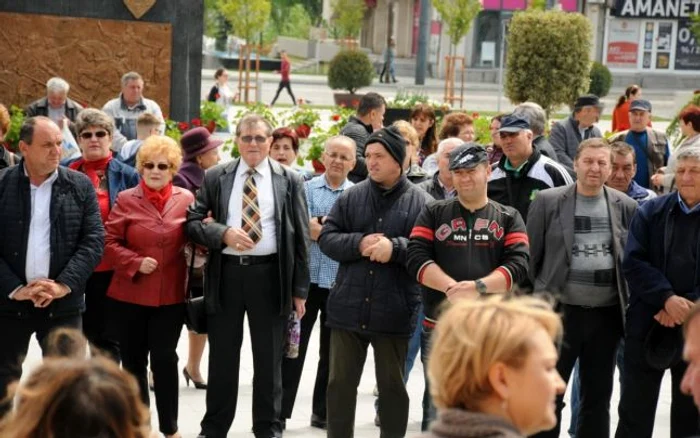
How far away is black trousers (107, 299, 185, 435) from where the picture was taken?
28.0ft

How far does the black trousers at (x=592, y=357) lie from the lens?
8.14 metres

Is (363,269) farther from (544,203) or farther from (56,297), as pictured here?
(56,297)

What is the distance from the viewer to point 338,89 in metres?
41.8

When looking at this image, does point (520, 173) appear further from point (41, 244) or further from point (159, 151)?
point (41, 244)

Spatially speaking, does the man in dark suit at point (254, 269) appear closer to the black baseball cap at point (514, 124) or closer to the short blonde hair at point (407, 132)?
the black baseball cap at point (514, 124)

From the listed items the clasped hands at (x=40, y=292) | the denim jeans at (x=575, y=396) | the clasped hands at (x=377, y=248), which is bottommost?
the denim jeans at (x=575, y=396)

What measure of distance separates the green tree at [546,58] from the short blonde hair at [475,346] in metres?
17.7

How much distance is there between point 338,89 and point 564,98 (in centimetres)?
2122

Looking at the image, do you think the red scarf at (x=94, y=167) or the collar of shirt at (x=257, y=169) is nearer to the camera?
the collar of shirt at (x=257, y=169)

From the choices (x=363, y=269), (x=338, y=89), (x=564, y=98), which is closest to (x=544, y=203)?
(x=363, y=269)

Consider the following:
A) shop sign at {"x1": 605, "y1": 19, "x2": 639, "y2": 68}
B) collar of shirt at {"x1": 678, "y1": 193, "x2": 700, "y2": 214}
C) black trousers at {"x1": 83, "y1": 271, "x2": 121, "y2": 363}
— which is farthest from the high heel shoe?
shop sign at {"x1": 605, "y1": 19, "x2": 639, "y2": 68}

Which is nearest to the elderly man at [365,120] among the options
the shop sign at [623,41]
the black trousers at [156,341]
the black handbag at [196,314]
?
the black handbag at [196,314]

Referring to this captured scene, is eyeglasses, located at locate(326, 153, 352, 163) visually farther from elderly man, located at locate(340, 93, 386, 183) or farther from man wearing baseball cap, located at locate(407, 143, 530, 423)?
elderly man, located at locate(340, 93, 386, 183)

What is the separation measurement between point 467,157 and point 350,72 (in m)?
32.6
